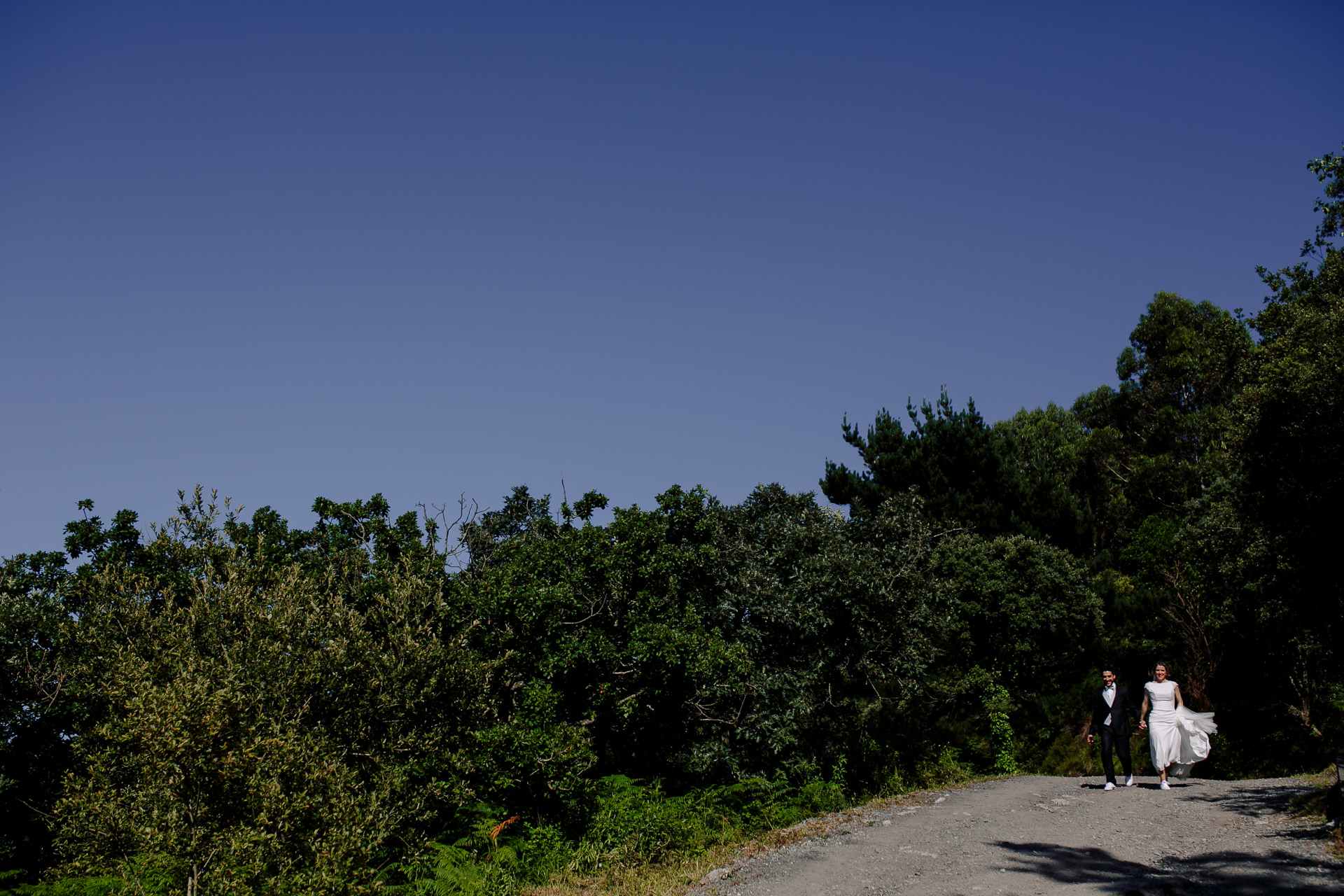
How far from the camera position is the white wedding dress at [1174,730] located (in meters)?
12.8

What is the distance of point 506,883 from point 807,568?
7725mm

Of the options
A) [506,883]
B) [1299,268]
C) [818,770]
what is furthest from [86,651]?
[1299,268]

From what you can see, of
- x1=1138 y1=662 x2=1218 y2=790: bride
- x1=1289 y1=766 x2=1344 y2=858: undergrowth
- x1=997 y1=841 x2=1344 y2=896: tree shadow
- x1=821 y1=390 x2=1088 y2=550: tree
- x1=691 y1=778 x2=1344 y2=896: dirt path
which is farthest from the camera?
x1=821 y1=390 x2=1088 y2=550: tree

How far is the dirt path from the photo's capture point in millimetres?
7750

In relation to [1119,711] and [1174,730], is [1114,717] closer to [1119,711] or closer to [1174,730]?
[1119,711]

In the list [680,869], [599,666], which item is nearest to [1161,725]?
[680,869]

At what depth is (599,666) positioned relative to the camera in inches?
504

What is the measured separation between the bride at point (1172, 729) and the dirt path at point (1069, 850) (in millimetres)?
467

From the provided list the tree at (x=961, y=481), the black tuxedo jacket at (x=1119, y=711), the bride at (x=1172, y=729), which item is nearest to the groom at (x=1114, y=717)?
the black tuxedo jacket at (x=1119, y=711)

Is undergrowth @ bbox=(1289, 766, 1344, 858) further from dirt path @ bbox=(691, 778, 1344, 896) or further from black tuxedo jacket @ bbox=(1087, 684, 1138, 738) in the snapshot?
black tuxedo jacket @ bbox=(1087, 684, 1138, 738)

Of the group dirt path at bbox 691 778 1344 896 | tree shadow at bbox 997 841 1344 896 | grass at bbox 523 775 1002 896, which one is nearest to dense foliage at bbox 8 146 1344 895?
grass at bbox 523 775 1002 896

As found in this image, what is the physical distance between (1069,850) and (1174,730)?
4.86 meters

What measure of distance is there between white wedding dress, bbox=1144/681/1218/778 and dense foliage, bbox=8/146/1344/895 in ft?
8.08

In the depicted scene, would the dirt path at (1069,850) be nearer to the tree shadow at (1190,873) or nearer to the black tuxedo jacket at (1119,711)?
the tree shadow at (1190,873)
